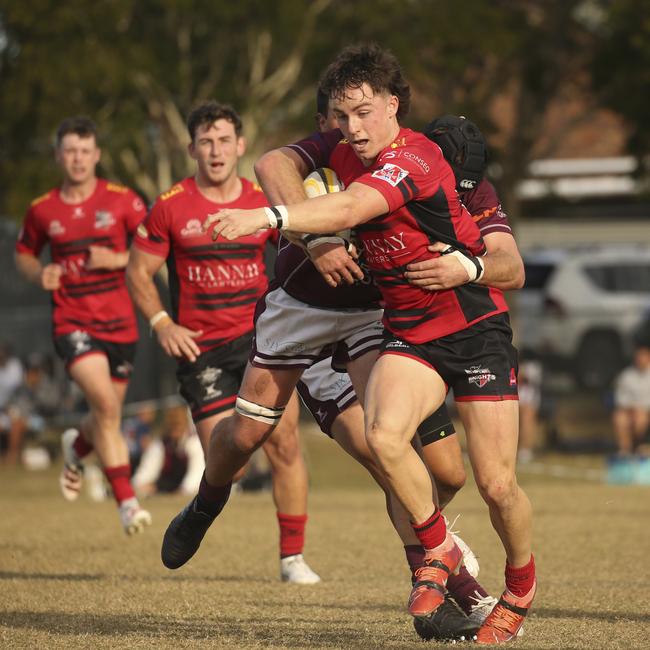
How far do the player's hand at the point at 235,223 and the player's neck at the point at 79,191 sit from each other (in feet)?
16.1

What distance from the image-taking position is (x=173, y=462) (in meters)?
17.1

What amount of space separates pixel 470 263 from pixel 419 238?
0.78 feet

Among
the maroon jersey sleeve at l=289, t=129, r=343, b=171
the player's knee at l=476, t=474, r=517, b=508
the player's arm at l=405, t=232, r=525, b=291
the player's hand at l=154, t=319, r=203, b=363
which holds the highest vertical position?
the maroon jersey sleeve at l=289, t=129, r=343, b=171

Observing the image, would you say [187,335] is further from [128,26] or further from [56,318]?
[128,26]

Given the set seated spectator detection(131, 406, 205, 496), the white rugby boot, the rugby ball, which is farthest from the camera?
seated spectator detection(131, 406, 205, 496)

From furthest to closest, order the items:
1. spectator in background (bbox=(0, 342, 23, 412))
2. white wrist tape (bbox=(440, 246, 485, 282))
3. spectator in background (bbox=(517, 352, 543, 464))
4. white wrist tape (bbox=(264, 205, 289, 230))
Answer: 1. spectator in background (bbox=(517, 352, 543, 464))
2. spectator in background (bbox=(0, 342, 23, 412))
3. white wrist tape (bbox=(440, 246, 485, 282))
4. white wrist tape (bbox=(264, 205, 289, 230))

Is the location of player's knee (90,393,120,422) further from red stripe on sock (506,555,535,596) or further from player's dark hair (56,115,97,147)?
red stripe on sock (506,555,535,596)

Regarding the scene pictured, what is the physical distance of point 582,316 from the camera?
86.5 ft

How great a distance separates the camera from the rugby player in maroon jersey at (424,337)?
5969 millimetres

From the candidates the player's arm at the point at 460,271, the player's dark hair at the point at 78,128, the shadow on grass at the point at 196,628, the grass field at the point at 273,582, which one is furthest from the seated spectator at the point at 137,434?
the player's arm at the point at 460,271

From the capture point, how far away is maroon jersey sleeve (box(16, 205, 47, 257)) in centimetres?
1030

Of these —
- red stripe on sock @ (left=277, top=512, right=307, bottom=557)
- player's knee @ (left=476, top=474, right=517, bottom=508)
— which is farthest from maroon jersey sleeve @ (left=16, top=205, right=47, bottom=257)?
player's knee @ (left=476, top=474, right=517, bottom=508)

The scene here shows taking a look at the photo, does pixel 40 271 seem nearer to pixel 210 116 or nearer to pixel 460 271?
pixel 210 116

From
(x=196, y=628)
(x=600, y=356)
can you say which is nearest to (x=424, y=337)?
(x=196, y=628)
